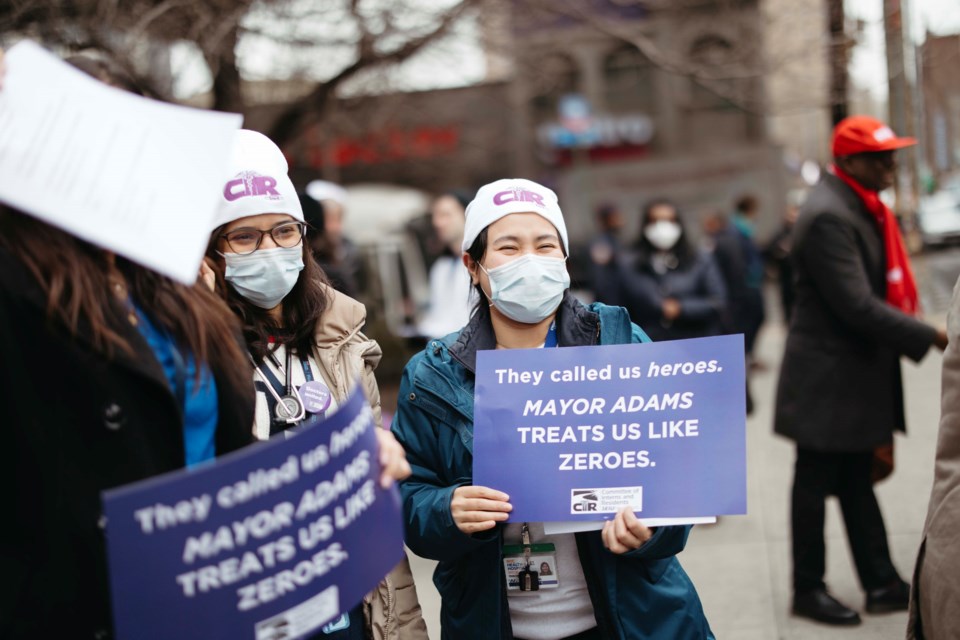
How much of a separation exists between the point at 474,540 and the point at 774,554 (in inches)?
142

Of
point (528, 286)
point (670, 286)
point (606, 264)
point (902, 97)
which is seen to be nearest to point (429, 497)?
point (528, 286)

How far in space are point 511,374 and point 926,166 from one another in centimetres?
813

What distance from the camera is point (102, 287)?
71.7 inches

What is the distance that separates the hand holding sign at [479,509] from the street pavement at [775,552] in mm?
2458

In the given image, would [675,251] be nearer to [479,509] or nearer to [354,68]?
[354,68]

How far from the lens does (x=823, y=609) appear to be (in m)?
4.60

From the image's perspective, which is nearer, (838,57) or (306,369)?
(306,369)

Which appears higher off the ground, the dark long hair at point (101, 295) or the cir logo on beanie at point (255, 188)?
the cir logo on beanie at point (255, 188)

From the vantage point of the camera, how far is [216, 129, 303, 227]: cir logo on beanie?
2723 mm

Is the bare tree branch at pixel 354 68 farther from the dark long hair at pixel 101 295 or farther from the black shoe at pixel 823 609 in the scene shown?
the dark long hair at pixel 101 295

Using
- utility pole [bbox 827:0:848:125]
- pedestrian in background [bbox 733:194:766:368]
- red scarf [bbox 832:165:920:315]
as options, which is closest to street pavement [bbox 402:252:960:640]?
red scarf [bbox 832:165:920:315]

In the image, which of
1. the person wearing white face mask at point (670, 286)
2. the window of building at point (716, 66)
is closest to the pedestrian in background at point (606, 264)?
the window of building at point (716, 66)

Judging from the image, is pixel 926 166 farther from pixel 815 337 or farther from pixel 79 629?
pixel 79 629

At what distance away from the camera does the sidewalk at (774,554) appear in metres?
4.66
